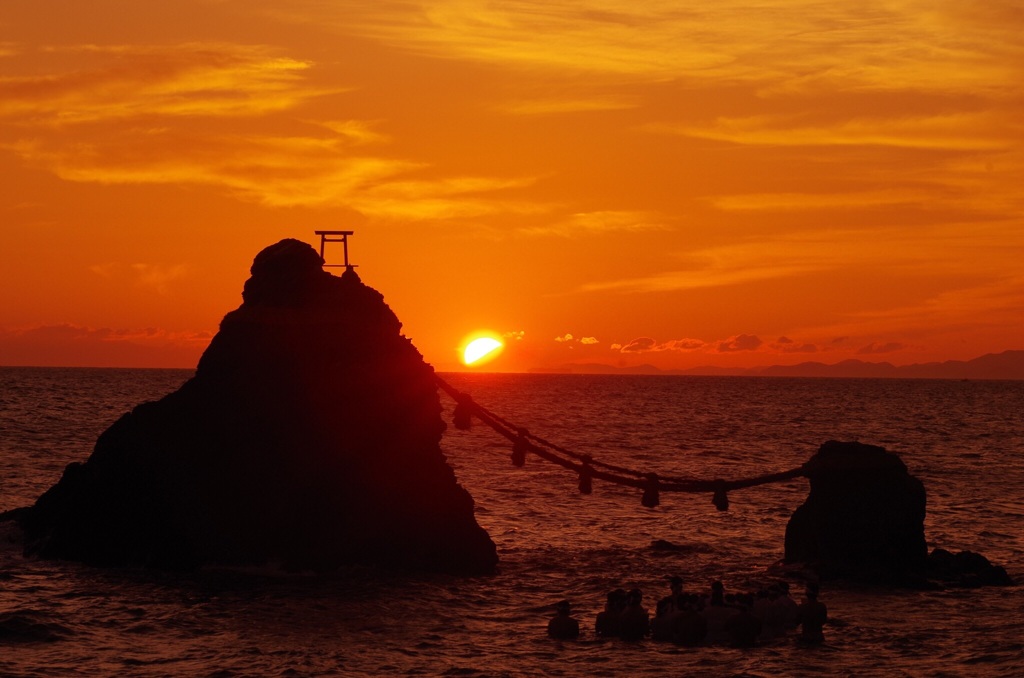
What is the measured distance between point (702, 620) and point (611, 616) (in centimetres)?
186

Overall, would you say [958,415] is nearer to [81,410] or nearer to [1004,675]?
[81,410]

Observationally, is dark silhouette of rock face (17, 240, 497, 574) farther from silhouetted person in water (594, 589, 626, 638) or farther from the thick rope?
silhouetted person in water (594, 589, 626, 638)

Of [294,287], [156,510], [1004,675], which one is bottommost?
[1004,675]

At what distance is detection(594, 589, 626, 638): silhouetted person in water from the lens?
2555 cm

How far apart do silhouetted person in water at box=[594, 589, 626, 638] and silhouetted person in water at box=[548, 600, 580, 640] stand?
0.50 meters

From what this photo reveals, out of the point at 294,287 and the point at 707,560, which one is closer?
the point at 294,287

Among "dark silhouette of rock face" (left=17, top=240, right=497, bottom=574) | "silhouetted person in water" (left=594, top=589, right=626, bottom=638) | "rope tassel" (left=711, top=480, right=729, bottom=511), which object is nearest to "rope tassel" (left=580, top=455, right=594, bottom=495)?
"dark silhouette of rock face" (left=17, top=240, right=497, bottom=574)

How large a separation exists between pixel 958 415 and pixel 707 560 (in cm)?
11378

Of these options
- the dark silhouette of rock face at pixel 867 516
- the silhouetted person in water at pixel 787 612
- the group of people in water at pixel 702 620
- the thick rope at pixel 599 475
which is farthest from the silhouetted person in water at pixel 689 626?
the dark silhouette of rock face at pixel 867 516

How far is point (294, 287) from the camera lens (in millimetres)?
31547

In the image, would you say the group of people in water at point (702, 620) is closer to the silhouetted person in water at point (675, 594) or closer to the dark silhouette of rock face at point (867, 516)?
the silhouetted person in water at point (675, 594)

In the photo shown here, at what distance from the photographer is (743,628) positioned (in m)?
25.1

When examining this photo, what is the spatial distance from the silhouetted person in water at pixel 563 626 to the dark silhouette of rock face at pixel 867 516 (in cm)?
956

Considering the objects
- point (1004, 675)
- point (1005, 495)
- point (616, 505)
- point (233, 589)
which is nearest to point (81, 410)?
point (616, 505)
